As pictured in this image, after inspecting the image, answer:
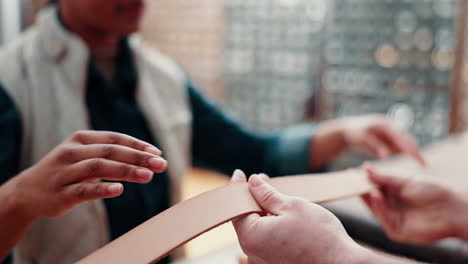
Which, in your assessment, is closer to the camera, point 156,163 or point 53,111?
point 156,163

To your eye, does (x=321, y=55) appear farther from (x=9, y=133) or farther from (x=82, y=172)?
(x=82, y=172)

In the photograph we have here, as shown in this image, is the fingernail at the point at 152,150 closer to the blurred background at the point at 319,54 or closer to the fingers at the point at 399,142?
the fingers at the point at 399,142

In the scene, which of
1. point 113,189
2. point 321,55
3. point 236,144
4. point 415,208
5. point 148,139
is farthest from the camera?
point 321,55

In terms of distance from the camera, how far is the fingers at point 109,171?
36 centimetres

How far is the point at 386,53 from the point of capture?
235 cm

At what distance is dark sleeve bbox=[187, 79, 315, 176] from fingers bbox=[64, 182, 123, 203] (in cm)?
62

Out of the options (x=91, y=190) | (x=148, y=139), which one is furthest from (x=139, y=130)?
(x=91, y=190)

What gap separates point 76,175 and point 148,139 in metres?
0.40

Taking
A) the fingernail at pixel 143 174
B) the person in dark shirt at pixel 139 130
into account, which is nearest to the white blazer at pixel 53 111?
the person in dark shirt at pixel 139 130

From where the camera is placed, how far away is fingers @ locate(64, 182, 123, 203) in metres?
0.36

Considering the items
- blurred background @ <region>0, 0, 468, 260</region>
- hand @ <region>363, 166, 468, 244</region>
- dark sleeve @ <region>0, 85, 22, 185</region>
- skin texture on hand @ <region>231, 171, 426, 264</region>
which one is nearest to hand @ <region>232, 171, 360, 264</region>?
skin texture on hand @ <region>231, 171, 426, 264</region>

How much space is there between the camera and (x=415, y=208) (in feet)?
2.08

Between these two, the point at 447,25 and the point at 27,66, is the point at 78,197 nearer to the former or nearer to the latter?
the point at 27,66

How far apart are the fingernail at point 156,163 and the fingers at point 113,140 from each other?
0.05 feet
